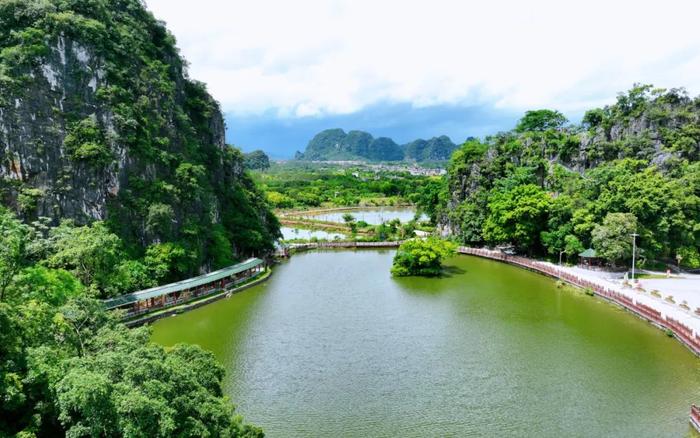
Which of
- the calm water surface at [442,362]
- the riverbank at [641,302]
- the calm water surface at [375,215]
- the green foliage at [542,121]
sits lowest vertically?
the calm water surface at [442,362]

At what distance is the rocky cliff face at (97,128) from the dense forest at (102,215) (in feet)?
0.27

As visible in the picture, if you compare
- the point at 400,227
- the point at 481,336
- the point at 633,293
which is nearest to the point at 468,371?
the point at 481,336

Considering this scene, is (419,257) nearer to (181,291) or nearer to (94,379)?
(181,291)

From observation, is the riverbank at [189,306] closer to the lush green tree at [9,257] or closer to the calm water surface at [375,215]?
the lush green tree at [9,257]

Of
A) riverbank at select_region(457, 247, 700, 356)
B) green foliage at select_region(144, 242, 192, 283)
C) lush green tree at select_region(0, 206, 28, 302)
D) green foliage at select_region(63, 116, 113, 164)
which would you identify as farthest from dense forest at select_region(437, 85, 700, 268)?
lush green tree at select_region(0, 206, 28, 302)

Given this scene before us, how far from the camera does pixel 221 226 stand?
126ft

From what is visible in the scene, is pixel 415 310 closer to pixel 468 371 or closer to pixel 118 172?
pixel 468 371

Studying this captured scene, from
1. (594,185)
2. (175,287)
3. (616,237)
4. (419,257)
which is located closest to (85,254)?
(175,287)

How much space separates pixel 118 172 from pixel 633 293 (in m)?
32.9

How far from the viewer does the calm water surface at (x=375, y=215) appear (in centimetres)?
8235

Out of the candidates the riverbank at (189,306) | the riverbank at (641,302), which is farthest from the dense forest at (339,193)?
the riverbank at (189,306)

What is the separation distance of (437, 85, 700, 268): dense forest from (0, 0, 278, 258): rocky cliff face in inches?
1034

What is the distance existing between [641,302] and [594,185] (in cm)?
1502

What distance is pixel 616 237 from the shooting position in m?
→ 34.0
